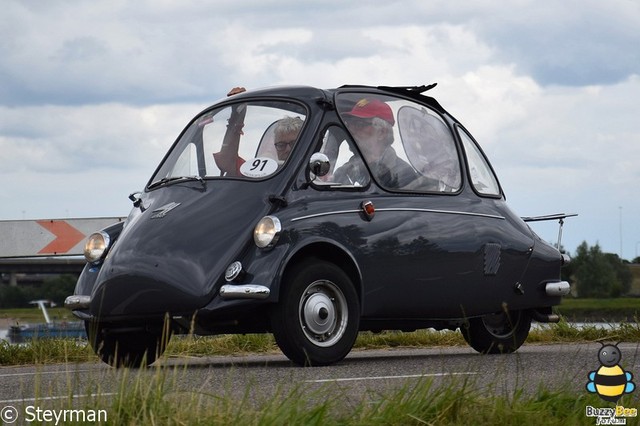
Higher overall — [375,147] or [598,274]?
[375,147]

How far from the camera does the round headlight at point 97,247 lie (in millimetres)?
9820

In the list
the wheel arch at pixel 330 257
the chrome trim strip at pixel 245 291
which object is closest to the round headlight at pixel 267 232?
the wheel arch at pixel 330 257

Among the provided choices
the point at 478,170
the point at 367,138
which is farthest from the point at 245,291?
the point at 478,170

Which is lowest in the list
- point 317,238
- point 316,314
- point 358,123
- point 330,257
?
→ point 316,314

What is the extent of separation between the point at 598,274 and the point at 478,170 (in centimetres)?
13096

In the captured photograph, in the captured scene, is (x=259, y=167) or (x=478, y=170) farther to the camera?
(x=478, y=170)

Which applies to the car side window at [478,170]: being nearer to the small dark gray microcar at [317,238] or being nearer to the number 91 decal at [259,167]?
the small dark gray microcar at [317,238]

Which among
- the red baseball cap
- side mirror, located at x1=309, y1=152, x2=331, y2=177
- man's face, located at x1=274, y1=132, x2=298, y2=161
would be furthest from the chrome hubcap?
the red baseball cap

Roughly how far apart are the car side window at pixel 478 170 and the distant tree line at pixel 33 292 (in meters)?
44.2

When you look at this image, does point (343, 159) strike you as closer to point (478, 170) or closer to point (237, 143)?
point (237, 143)

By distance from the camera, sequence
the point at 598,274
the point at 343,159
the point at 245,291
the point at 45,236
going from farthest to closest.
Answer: the point at 598,274 < the point at 45,236 < the point at 343,159 < the point at 245,291

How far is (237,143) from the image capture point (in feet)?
32.9

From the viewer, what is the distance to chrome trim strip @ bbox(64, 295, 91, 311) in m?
9.55

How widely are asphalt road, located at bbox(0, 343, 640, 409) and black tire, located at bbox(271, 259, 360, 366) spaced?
14 centimetres
